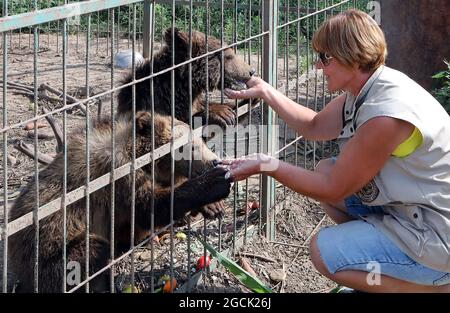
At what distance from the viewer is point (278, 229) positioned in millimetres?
6746

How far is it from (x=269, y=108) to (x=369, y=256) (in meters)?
2.34

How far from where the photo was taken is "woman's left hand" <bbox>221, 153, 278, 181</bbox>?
427 cm

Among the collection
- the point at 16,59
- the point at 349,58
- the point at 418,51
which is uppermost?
the point at 349,58

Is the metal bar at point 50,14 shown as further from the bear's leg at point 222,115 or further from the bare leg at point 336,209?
the bear's leg at point 222,115

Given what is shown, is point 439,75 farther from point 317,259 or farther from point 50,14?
point 50,14

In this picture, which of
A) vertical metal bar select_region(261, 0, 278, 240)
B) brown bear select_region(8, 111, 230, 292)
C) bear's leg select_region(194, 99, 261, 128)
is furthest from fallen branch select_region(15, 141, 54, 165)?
vertical metal bar select_region(261, 0, 278, 240)

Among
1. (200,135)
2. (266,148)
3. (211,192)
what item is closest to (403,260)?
(211,192)

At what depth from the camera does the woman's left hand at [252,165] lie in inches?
168

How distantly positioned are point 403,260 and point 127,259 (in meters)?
2.42

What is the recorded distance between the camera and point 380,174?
13.8 ft

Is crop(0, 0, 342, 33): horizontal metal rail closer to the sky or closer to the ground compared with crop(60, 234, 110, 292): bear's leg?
closer to the sky

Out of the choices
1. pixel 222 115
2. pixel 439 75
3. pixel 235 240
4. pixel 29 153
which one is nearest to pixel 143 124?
pixel 222 115

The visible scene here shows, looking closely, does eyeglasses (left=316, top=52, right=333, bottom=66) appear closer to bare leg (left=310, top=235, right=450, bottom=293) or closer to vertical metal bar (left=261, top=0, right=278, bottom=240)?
bare leg (left=310, top=235, right=450, bottom=293)

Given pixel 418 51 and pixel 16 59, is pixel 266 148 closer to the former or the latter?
pixel 418 51
